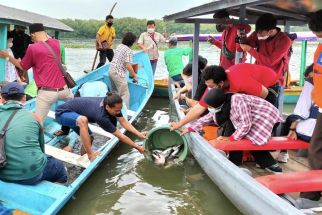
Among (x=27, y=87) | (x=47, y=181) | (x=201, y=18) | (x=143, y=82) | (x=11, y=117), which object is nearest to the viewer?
(x=11, y=117)

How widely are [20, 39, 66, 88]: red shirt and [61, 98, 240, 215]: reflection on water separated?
146 cm

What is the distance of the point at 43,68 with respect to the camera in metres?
5.73

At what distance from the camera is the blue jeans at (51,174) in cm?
399

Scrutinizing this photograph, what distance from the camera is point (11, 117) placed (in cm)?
379

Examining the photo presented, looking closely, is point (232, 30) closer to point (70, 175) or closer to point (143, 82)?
point (70, 175)

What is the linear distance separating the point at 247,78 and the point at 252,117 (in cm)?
46

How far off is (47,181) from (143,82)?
637 centimetres

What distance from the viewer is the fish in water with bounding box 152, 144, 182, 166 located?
5914 millimetres

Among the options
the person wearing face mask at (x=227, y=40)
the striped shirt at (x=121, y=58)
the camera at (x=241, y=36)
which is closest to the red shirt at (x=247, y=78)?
the camera at (x=241, y=36)

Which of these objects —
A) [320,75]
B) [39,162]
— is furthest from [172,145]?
[320,75]

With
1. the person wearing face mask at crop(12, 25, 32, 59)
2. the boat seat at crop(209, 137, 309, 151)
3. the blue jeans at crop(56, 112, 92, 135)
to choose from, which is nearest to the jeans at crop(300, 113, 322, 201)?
the boat seat at crop(209, 137, 309, 151)

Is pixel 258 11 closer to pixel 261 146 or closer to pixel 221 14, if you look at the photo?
pixel 221 14

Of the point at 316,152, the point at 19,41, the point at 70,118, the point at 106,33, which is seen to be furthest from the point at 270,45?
the point at 106,33

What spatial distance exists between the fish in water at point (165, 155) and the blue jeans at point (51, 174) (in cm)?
171
